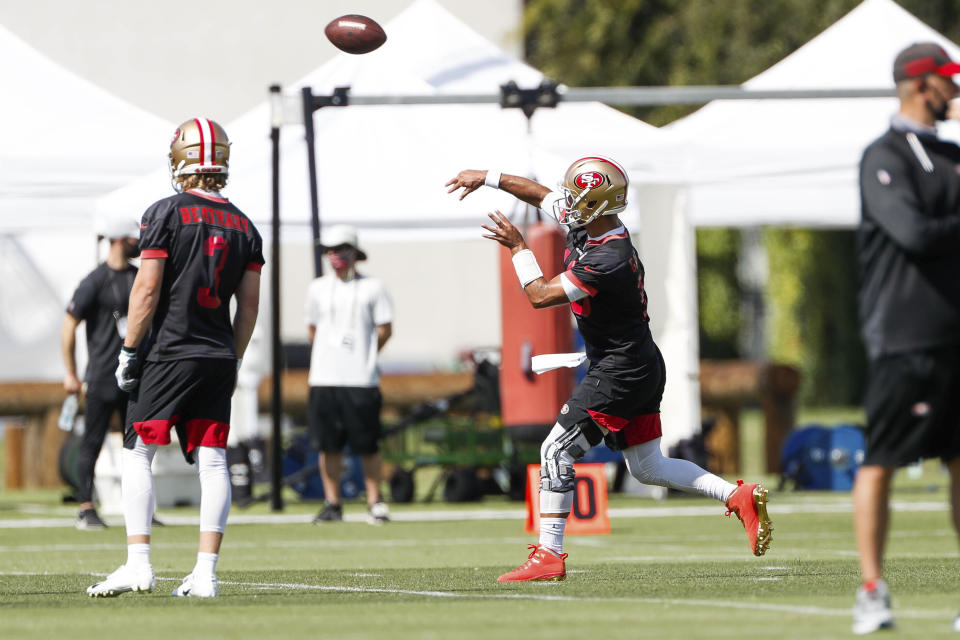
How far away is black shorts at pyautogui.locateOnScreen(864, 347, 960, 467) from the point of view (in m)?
5.98

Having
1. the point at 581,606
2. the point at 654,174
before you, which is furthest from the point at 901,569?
the point at 654,174

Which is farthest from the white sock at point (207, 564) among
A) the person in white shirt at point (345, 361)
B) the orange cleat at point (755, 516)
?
the person in white shirt at point (345, 361)

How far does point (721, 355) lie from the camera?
40.5 m

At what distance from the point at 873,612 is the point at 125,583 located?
3.34 m

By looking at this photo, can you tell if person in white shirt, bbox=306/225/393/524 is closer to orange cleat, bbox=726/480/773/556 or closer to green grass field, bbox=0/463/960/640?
green grass field, bbox=0/463/960/640

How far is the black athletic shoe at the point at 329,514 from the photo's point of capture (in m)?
13.8

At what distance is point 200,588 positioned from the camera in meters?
7.63

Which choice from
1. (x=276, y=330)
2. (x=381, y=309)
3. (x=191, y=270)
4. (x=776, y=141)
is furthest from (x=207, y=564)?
(x=776, y=141)

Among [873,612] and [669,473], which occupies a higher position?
[669,473]

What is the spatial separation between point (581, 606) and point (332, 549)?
4.41 meters

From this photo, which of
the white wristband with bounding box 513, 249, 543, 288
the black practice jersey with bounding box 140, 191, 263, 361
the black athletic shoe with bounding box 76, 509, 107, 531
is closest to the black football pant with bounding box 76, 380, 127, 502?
the black athletic shoe with bounding box 76, 509, 107, 531

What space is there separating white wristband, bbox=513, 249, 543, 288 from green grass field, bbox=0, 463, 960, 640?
4.46 ft

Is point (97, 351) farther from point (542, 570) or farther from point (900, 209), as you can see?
point (900, 209)

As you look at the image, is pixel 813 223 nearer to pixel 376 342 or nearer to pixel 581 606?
pixel 376 342
